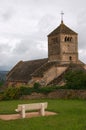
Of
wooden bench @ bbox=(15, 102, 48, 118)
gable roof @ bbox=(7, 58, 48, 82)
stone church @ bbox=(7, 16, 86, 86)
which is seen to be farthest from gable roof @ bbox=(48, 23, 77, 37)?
wooden bench @ bbox=(15, 102, 48, 118)

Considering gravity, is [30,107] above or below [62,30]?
below

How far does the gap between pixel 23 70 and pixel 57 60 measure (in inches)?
376

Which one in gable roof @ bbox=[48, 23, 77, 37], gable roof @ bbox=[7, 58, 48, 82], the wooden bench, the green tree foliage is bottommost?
→ the wooden bench

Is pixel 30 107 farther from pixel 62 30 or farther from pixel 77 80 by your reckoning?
pixel 62 30

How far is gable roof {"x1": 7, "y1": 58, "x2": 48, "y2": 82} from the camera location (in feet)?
208

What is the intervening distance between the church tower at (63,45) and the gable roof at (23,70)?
289 centimetres

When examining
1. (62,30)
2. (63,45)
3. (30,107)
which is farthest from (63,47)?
(30,107)

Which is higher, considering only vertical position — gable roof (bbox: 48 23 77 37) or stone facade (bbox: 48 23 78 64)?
gable roof (bbox: 48 23 77 37)

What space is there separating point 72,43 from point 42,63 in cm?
639

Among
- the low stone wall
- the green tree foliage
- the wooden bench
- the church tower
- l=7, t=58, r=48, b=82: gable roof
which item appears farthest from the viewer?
l=7, t=58, r=48, b=82: gable roof

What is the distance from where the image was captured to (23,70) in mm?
67812

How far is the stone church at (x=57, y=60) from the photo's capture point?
58.0 meters

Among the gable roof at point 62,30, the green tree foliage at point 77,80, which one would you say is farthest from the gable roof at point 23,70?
the green tree foliage at point 77,80

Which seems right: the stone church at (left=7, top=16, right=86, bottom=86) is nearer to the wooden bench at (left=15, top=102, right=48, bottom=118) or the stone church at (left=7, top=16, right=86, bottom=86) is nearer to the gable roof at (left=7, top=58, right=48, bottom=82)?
the gable roof at (left=7, top=58, right=48, bottom=82)
